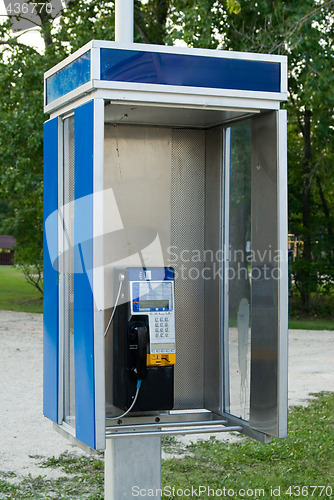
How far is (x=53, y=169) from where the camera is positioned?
13.6ft

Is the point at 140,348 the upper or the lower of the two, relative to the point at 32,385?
upper

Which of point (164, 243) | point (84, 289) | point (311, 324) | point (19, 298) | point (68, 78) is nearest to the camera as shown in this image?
point (84, 289)

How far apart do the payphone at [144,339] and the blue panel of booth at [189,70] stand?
1.08m

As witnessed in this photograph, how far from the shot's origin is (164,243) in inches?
180

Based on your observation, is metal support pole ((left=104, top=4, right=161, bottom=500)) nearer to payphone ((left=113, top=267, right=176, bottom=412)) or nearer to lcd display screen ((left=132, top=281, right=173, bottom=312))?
payphone ((left=113, top=267, right=176, bottom=412))

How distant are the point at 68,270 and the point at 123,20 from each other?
130 cm

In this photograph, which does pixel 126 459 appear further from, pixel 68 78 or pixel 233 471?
pixel 68 78

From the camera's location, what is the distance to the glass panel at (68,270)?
13.3 feet

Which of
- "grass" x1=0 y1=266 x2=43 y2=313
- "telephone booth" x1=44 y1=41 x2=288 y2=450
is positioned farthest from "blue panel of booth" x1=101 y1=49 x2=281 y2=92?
"grass" x1=0 y1=266 x2=43 y2=313

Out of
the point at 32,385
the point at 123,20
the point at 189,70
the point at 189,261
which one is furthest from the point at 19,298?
the point at 189,70

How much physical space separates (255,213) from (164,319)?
2.42 ft

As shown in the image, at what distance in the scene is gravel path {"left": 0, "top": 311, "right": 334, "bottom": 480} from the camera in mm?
5990

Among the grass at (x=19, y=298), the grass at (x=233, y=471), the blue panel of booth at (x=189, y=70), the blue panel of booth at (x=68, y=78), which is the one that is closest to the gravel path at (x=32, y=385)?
the grass at (x=233, y=471)

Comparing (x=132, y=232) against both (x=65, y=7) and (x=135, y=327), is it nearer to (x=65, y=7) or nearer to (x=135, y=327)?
(x=135, y=327)
